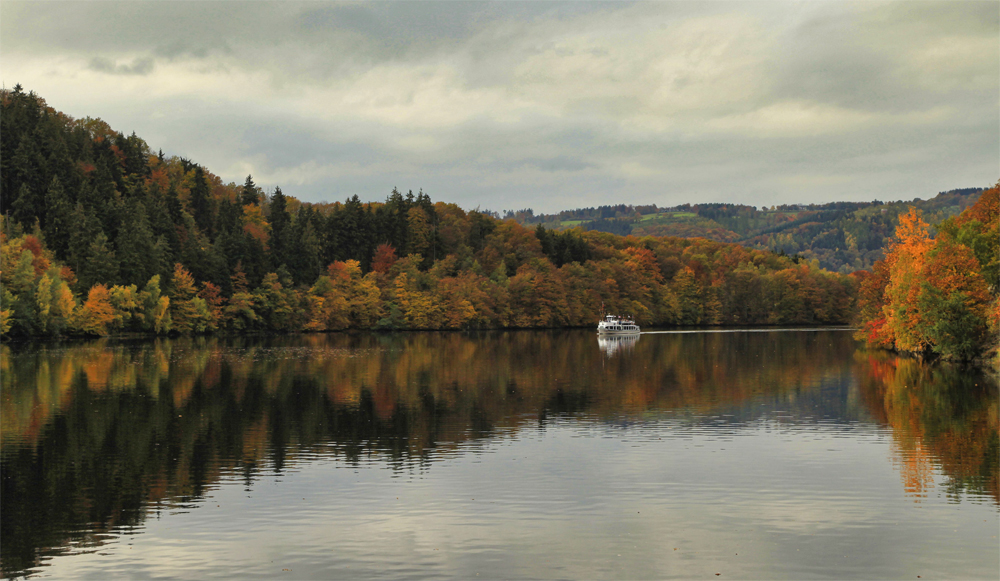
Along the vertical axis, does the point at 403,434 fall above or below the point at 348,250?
below

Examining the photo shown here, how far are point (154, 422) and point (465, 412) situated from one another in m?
13.2

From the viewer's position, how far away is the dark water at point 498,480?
57.5 ft

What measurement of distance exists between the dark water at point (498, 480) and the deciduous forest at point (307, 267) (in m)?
29.8

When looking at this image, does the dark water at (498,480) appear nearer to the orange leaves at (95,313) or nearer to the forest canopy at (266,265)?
the orange leaves at (95,313)

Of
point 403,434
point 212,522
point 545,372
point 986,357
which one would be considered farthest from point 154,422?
point 986,357

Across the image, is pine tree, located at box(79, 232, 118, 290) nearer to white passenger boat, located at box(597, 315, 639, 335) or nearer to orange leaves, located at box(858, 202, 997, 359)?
white passenger boat, located at box(597, 315, 639, 335)

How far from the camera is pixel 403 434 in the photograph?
32.9m

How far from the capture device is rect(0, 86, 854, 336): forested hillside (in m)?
114

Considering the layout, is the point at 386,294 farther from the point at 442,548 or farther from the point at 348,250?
the point at 442,548

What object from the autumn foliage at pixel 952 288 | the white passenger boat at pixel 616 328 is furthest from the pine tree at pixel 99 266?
the autumn foliage at pixel 952 288

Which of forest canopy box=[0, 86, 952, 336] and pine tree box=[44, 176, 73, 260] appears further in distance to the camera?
pine tree box=[44, 176, 73, 260]

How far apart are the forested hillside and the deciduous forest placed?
0.32 m

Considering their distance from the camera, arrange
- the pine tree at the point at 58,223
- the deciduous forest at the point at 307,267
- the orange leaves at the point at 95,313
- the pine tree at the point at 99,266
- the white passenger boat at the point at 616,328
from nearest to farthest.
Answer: the deciduous forest at the point at 307,267 < the orange leaves at the point at 95,313 < the pine tree at the point at 99,266 < the pine tree at the point at 58,223 < the white passenger boat at the point at 616,328

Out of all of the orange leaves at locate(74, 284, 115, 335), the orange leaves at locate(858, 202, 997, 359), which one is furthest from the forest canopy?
the orange leaves at locate(858, 202, 997, 359)
